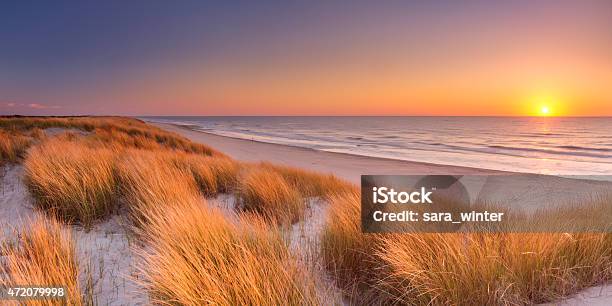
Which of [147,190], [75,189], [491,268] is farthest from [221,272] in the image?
[75,189]

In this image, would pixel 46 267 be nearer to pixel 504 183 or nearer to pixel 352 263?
pixel 352 263

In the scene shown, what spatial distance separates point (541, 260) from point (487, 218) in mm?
1578

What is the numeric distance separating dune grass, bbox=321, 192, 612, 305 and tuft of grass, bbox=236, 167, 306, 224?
1515 mm

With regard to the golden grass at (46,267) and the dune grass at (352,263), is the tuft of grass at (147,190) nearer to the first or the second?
Answer: the dune grass at (352,263)

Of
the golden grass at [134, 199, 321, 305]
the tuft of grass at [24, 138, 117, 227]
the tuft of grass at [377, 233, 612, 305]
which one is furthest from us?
the tuft of grass at [24, 138, 117, 227]

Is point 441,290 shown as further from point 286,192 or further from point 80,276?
point 286,192

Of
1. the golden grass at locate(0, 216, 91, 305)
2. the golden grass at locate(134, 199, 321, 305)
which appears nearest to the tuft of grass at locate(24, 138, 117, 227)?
the golden grass at locate(0, 216, 91, 305)

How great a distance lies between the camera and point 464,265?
3.00m

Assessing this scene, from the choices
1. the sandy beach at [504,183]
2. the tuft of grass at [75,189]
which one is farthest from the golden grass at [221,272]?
the sandy beach at [504,183]

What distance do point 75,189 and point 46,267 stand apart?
7.87 ft

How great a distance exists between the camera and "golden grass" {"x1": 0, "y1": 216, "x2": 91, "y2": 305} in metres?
2.48

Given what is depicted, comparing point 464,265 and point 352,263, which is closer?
point 464,265

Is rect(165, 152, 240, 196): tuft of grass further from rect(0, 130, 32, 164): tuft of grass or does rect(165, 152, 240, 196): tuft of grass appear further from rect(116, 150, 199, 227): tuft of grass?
rect(0, 130, 32, 164): tuft of grass

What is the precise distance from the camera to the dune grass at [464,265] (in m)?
2.89
